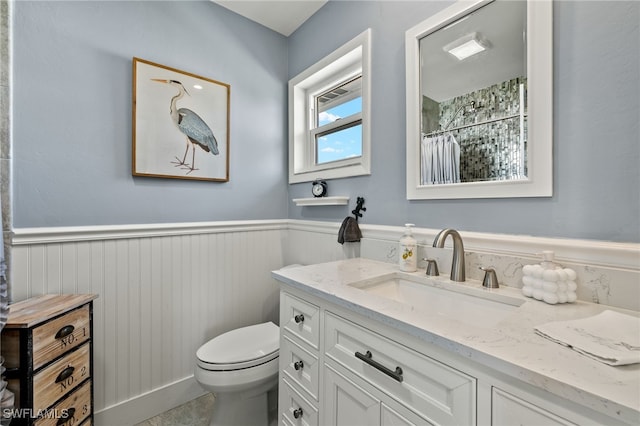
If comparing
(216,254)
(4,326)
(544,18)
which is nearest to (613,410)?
(544,18)

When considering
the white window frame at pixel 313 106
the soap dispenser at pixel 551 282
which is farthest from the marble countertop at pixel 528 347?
the white window frame at pixel 313 106

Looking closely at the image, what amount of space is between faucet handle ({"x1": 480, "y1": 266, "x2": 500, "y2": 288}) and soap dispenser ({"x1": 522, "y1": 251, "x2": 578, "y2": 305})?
4.4 inches

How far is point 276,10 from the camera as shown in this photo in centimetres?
186

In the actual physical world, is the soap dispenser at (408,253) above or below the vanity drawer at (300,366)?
above

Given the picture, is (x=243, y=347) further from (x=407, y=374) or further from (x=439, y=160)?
(x=439, y=160)

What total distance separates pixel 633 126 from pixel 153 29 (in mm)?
2184

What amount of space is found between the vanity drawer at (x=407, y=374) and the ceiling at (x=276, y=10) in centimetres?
197

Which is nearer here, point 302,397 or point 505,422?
point 505,422

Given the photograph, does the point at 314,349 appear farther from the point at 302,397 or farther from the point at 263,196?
the point at 263,196

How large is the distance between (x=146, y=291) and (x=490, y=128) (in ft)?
6.21

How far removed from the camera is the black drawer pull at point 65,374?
1.08m

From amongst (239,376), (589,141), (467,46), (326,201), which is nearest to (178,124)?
(326,201)

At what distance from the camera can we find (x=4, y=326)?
3.11 ft

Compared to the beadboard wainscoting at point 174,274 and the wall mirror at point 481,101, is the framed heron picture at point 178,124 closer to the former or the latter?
the beadboard wainscoting at point 174,274
